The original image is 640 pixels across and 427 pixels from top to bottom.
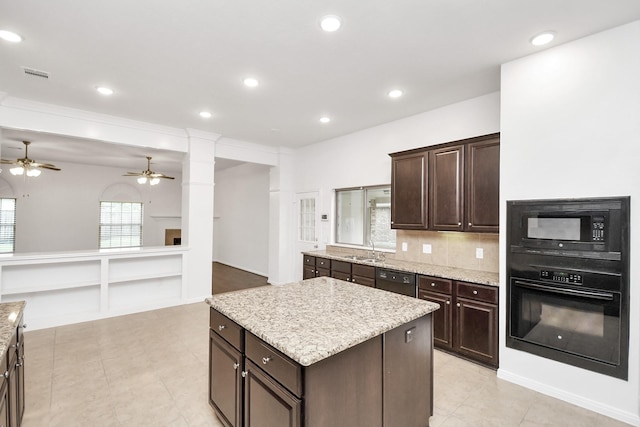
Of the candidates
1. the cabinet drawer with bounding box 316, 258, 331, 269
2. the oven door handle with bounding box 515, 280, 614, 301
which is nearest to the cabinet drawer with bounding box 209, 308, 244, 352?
the oven door handle with bounding box 515, 280, 614, 301

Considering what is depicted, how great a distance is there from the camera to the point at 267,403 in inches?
62.2

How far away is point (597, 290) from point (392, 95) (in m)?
2.73

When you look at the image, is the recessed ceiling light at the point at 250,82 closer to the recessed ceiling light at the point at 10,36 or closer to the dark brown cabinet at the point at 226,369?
the recessed ceiling light at the point at 10,36

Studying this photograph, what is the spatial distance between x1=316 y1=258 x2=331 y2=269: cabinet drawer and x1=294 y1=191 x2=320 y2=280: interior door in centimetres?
91

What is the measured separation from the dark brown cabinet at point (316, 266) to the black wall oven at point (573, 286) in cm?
265

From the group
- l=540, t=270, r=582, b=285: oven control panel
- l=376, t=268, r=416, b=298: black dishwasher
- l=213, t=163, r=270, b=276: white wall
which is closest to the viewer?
l=540, t=270, r=582, b=285: oven control panel

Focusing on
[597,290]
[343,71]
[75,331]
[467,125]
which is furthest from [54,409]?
[467,125]

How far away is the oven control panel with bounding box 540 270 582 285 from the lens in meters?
2.39

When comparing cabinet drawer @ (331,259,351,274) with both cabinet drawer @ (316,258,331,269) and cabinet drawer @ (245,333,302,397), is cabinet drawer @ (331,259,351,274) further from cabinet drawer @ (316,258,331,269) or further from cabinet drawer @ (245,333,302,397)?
cabinet drawer @ (245,333,302,397)

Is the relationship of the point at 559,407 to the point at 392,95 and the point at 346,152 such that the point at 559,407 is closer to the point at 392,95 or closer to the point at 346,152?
the point at 392,95

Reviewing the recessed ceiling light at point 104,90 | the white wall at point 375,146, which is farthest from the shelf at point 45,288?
the white wall at point 375,146

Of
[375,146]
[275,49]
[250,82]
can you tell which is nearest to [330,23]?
[275,49]

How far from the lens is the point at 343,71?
3.05 meters

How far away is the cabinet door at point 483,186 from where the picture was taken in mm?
3084
